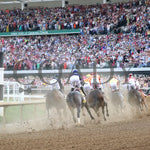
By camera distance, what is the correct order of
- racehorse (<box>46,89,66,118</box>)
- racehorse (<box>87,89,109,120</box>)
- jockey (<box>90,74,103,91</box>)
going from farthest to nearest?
jockey (<box>90,74,103,91</box>), racehorse (<box>46,89,66,118</box>), racehorse (<box>87,89,109,120</box>)

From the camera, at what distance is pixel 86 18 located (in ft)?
121

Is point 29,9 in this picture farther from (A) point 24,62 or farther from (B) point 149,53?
(B) point 149,53

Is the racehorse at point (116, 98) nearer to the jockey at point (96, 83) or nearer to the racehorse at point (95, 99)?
the jockey at point (96, 83)

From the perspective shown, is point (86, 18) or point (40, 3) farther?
point (40, 3)

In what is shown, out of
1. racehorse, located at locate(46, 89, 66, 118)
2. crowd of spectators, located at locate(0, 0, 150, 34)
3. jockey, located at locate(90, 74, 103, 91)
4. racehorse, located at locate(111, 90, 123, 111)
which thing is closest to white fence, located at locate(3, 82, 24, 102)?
racehorse, located at locate(46, 89, 66, 118)

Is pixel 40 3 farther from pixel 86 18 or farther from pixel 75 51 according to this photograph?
pixel 75 51

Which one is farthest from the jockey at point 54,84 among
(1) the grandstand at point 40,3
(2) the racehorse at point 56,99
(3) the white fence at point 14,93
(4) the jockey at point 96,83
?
(1) the grandstand at point 40,3

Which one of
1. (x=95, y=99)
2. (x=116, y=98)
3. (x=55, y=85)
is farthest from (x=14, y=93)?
(x=95, y=99)

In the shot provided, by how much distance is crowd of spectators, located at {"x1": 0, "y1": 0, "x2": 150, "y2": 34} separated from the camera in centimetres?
3278

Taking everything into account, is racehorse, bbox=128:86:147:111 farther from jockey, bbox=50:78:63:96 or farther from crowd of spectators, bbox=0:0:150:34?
crowd of spectators, bbox=0:0:150:34

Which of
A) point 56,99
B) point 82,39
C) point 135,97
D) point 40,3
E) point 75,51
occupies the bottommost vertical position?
point 135,97

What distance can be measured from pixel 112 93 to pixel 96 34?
18023 millimetres

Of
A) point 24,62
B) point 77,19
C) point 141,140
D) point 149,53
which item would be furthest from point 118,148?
point 77,19

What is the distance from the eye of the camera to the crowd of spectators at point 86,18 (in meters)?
32.8
